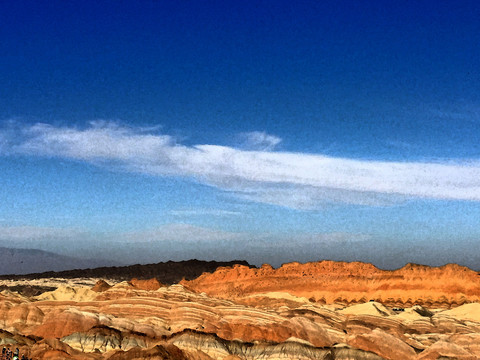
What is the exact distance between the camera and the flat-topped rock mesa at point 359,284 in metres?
84.2

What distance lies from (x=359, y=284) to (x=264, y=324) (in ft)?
141

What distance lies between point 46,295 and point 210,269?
3354 inches

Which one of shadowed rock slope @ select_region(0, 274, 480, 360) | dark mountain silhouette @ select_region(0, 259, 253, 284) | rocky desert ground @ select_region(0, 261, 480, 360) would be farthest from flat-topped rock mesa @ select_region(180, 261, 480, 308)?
dark mountain silhouette @ select_region(0, 259, 253, 284)

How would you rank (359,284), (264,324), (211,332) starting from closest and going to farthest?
(211,332) < (264,324) < (359,284)

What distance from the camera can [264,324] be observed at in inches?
1973

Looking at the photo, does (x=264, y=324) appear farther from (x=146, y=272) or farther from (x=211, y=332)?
(x=146, y=272)

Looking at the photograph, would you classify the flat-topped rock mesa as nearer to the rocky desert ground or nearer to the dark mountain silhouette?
the rocky desert ground

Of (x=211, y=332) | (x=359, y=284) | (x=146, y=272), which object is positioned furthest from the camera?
(x=146, y=272)

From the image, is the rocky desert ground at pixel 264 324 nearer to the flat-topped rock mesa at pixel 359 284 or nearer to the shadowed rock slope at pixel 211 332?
the shadowed rock slope at pixel 211 332

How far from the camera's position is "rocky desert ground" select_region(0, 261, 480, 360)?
40.2 m

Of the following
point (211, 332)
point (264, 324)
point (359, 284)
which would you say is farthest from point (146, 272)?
point (211, 332)

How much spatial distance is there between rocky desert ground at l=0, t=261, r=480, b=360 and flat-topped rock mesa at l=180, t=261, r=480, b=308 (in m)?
0.18

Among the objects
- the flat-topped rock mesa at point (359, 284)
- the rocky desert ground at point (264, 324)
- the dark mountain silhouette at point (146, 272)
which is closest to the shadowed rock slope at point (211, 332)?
the rocky desert ground at point (264, 324)

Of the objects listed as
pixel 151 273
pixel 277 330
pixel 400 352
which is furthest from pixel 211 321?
pixel 151 273
